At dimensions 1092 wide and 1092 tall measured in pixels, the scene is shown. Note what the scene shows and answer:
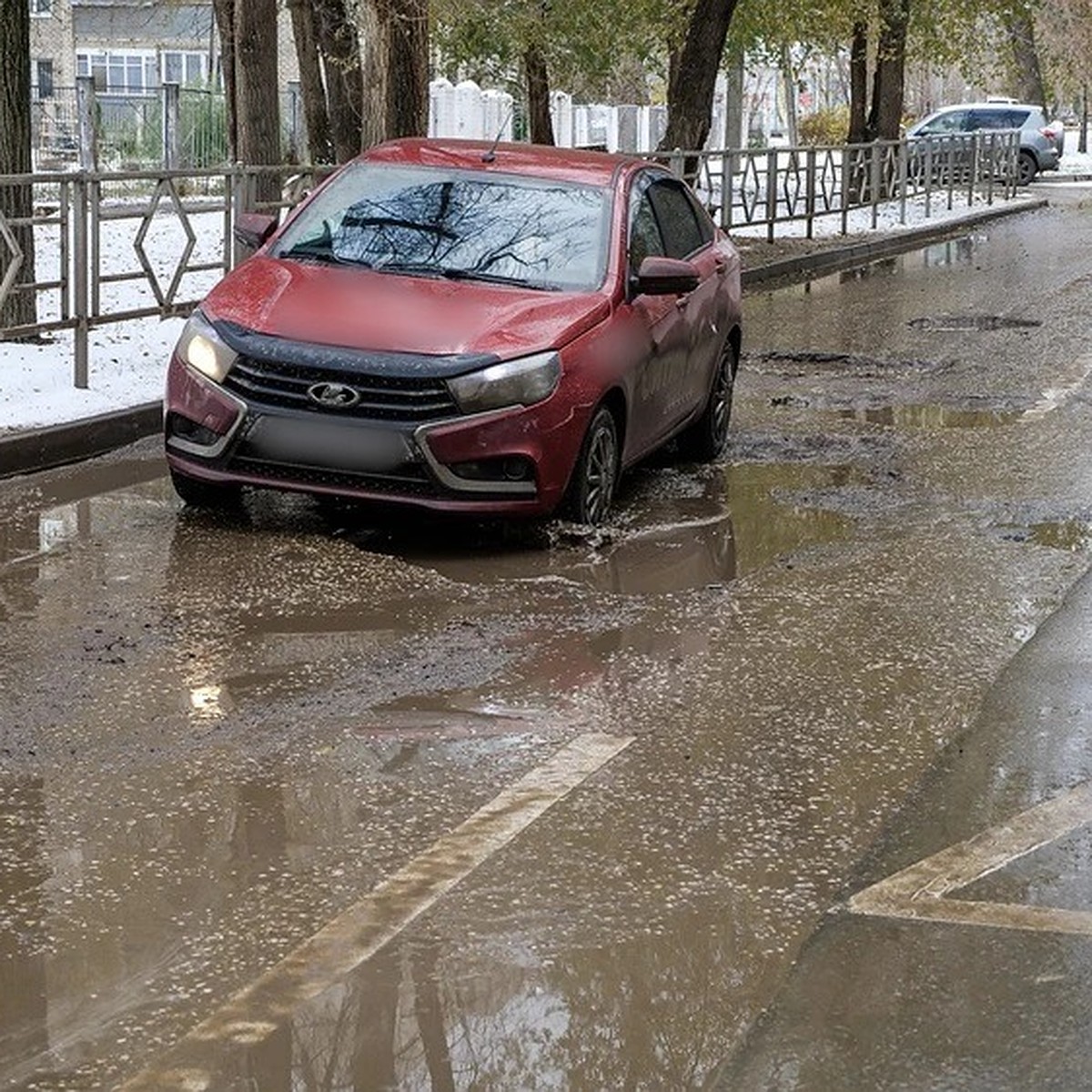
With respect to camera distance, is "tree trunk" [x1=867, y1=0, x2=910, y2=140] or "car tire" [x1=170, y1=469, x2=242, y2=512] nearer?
"car tire" [x1=170, y1=469, x2=242, y2=512]

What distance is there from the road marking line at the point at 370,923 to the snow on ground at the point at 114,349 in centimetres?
593

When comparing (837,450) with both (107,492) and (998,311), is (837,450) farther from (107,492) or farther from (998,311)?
(998,311)

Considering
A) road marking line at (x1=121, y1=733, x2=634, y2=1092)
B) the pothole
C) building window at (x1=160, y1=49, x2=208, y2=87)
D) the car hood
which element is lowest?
road marking line at (x1=121, y1=733, x2=634, y2=1092)

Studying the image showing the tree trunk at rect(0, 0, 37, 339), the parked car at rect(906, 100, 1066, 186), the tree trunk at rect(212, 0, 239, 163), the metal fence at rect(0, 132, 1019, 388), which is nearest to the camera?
the metal fence at rect(0, 132, 1019, 388)

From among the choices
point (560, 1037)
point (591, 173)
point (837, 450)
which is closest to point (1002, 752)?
point (560, 1037)

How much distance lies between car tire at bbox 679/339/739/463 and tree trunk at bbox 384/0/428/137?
8.16 metres

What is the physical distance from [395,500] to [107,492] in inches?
84.5

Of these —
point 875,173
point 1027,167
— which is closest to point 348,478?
point 875,173

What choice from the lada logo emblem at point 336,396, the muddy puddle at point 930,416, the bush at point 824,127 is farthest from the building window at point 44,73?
the lada logo emblem at point 336,396

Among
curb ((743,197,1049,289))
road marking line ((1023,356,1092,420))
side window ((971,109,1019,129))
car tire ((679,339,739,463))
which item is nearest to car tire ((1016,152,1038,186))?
side window ((971,109,1019,129))

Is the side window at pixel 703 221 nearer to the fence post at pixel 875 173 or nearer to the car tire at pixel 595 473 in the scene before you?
the car tire at pixel 595 473

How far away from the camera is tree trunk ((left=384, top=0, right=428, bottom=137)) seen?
1889cm

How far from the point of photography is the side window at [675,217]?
34.9 feet

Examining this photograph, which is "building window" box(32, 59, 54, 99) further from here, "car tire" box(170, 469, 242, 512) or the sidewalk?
the sidewalk
